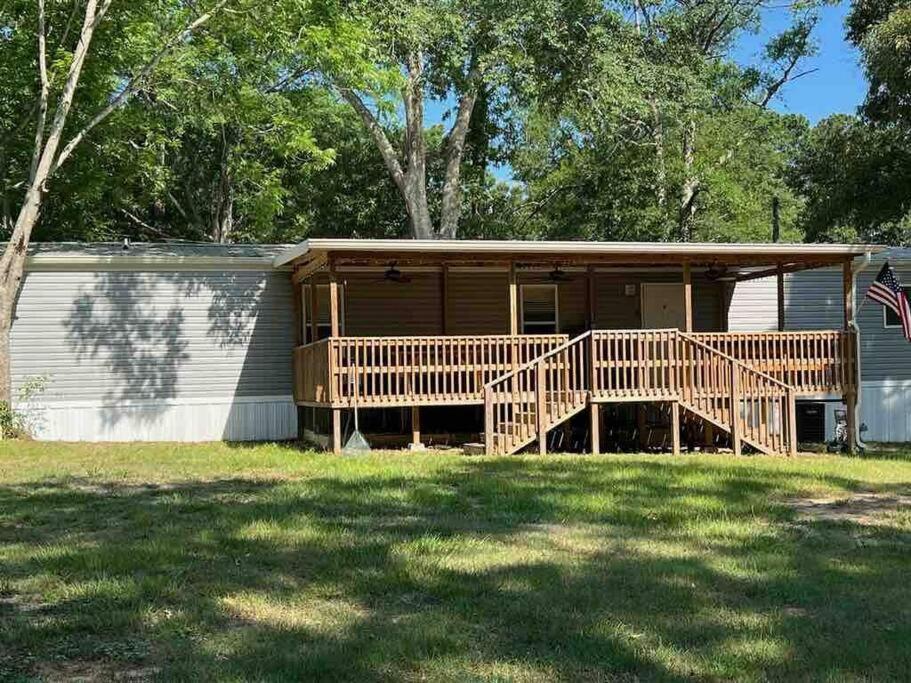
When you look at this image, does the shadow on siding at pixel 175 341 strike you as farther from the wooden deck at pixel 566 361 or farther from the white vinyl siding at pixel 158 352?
the wooden deck at pixel 566 361

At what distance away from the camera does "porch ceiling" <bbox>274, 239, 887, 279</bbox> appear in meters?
12.7

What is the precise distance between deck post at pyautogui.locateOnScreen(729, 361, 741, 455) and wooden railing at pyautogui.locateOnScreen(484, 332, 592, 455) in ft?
6.40

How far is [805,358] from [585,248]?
→ 3645mm

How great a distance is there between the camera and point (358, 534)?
6.76m

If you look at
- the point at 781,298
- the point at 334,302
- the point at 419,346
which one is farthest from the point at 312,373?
the point at 781,298

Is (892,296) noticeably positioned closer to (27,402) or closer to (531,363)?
(531,363)

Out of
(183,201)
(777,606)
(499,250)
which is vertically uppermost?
(183,201)

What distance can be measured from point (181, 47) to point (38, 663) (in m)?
14.6

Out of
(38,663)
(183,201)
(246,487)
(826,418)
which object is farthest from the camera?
(183,201)

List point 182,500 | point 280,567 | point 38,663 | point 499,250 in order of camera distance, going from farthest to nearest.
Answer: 1. point 499,250
2. point 182,500
3. point 280,567
4. point 38,663

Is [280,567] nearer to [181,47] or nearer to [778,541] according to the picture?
[778,541]

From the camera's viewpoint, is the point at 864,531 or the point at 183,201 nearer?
the point at 864,531

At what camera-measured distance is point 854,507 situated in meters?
8.34

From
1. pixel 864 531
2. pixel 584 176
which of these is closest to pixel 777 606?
pixel 864 531
